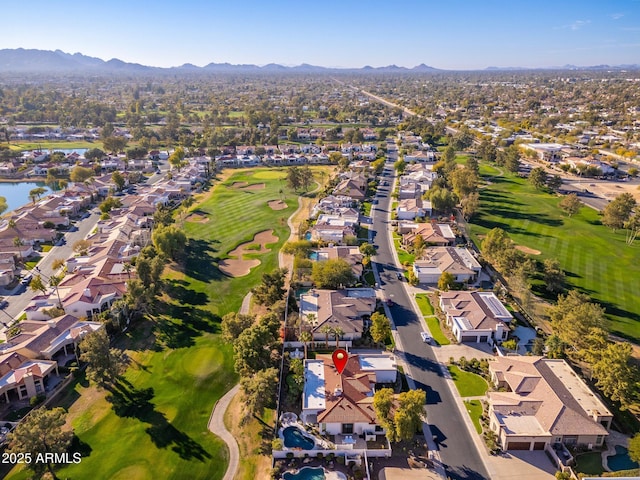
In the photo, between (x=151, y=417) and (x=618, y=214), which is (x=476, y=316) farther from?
(x=618, y=214)

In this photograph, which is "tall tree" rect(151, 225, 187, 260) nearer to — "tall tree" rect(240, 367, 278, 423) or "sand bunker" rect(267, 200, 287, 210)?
"sand bunker" rect(267, 200, 287, 210)

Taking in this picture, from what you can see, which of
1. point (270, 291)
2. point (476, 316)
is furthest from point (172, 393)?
point (476, 316)

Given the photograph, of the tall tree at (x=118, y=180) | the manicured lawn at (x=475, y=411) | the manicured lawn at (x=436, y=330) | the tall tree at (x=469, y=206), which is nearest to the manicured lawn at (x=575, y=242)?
the tall tree at (x=469, y=206)

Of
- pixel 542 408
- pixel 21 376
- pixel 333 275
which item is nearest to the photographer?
pixel 542 408

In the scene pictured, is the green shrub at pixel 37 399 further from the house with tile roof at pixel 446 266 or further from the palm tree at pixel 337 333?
the house with tile roof at pixel 446 266

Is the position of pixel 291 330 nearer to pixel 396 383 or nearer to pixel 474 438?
pixel 396 383

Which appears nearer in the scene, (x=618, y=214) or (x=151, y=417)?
(x=151, y=417)

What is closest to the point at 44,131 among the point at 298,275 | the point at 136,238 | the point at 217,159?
the point at 217,159
